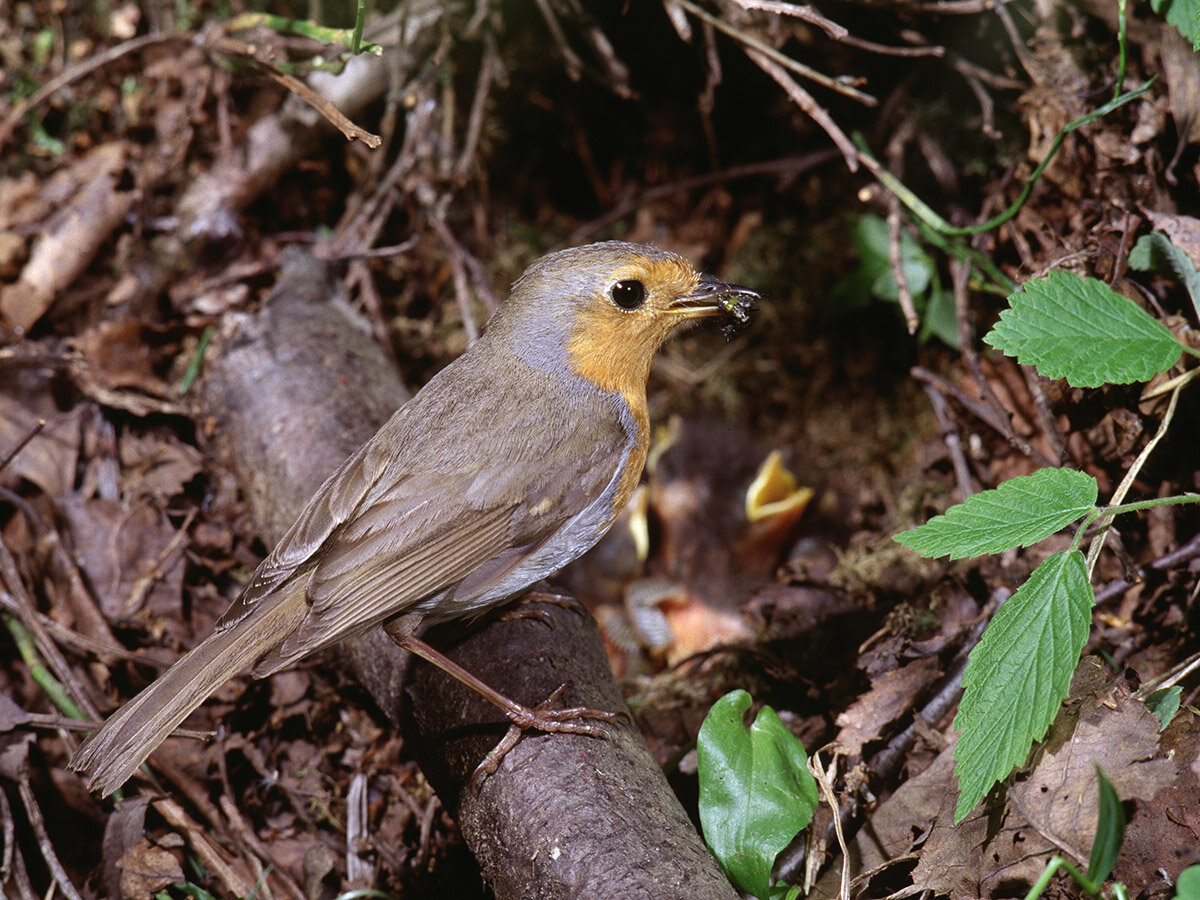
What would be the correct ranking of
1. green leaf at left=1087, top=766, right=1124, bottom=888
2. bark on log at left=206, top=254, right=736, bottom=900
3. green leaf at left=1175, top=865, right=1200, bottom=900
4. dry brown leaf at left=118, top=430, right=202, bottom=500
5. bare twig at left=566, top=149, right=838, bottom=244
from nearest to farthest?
green leaf at left=1175, top=865, right=1200, bottom=900 < green leaf at left=1087, top=766, right=1124, bottom=888 < bark on log at left=206, top=254, right=736, bottom=900 < dry brown leaf at left=118, top=430, right=202, bottom=500 < bare twig at left=566, top=149, right=838, bottom=244

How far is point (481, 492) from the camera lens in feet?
10.3

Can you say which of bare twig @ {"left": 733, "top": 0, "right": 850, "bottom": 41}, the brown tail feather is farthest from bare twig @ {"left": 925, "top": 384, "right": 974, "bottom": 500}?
the brown tail feather

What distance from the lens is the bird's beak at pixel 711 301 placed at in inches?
137

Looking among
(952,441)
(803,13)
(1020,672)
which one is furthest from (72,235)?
(1020,672)

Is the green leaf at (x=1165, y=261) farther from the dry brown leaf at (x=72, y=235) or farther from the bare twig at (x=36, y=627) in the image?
the dry brown leaf at (x=72, y=235)

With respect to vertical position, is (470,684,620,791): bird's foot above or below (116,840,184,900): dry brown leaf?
above

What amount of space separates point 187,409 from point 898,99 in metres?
3.64

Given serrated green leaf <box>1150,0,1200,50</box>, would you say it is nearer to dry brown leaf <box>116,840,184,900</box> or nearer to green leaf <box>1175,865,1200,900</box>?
green leaf <box>1175,865,1200,900</box>

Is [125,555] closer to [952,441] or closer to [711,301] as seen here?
[711,301]

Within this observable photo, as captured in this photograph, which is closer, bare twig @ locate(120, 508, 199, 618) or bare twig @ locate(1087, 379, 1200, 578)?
bare twig @ locate(1087, 379, 1200, 578)

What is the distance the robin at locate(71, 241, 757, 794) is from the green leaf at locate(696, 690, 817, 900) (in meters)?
0.41

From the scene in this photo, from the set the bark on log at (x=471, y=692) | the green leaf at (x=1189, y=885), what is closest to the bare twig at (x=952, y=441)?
the bark on log at (x=471, y=692)

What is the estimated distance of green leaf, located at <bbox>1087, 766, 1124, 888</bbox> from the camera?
6.35ft

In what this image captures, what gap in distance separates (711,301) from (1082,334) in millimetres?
1313
